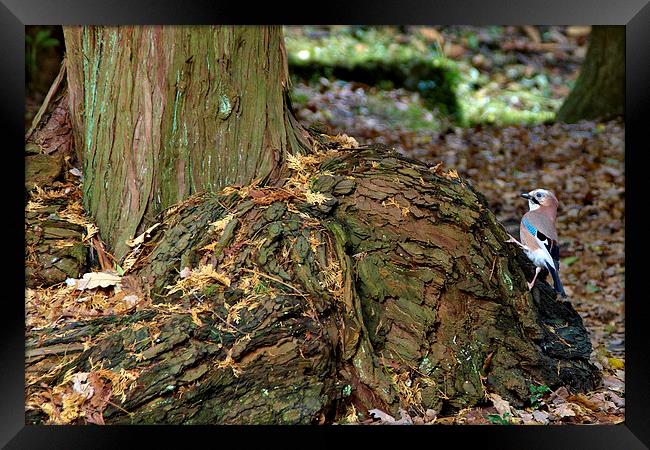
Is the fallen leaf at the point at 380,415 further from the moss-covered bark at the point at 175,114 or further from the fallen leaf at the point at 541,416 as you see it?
the moss-covered bark at the point at 175,114

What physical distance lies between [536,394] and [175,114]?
2.34 metres

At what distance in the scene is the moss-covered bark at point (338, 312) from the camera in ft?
9.23

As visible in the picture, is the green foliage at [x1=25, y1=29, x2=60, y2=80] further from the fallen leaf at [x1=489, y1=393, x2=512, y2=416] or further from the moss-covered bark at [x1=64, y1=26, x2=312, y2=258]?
the fallen leaf at [x1=489, y1=393, x2=512, y2=416]

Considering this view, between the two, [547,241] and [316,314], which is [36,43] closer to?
[316,314]

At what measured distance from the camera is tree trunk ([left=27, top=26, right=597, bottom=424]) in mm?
2816

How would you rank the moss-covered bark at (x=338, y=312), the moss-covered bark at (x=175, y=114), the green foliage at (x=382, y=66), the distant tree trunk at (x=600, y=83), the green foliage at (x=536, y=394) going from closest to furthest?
1. the moss-covered bark at (x=338, y=312)
2. the green foliage at (x=536, y=394)
3. the moss-covered bark at (x=175, y=114)
4. the distant tree trunk at (x=600, y=83)
5. the green foliage at (x=382, y=66)

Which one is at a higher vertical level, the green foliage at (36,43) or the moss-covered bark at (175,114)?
the green foliage at (36,43)

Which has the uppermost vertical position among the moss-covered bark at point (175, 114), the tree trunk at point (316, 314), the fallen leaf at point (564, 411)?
the moss-covered bark at point (175, 114)

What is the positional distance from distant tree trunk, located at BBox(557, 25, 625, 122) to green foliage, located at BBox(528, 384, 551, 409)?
5.99m

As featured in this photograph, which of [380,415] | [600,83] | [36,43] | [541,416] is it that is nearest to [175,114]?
[380,415]

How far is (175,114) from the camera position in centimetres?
341

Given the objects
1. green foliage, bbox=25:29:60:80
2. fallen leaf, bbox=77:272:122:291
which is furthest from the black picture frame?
green foliage, bbox=25:29:60:80

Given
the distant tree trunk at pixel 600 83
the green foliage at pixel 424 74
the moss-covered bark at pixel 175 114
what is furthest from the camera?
the green foliage at pixel 424 74
